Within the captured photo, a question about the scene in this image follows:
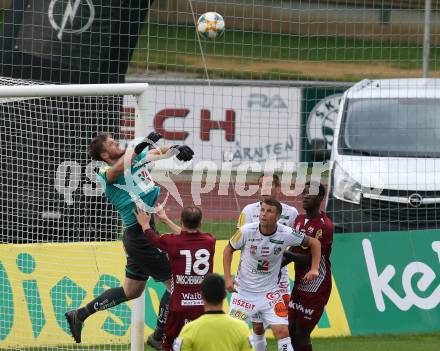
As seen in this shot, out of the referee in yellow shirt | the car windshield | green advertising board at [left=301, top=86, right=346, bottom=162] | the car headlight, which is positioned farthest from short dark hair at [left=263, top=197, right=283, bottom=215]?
green advertising board at [left=301, top=86, right=346, bottom=162]

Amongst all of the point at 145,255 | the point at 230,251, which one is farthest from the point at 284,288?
the point at 145,255

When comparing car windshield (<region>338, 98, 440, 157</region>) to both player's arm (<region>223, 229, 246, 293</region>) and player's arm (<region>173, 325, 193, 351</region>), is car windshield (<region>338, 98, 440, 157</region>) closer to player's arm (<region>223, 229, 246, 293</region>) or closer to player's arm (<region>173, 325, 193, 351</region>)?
player's arm (<region>223, 229, 246, 293</region>)

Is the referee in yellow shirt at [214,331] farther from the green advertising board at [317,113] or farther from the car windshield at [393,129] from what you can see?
the green advertising board at [317,113]

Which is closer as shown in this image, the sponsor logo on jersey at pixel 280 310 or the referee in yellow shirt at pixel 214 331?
the referee in yellow shirt at pixel 214 331

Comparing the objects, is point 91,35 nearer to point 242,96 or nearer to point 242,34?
point 242,34

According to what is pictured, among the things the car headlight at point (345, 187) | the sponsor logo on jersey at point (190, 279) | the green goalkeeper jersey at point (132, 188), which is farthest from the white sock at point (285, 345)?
the car headlight at point (345, 187)

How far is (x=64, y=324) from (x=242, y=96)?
8872mm

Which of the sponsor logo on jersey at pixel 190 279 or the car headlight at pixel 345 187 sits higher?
the car headlight at pixel 345 187

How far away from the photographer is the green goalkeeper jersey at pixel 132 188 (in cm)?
1118

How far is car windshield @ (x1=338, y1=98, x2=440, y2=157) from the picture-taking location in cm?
1525

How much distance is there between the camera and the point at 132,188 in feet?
36.7

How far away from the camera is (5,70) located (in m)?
15.2

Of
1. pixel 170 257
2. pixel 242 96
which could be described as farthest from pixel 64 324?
pixel 242 96

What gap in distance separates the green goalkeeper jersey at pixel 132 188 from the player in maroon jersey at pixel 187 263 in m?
0.78
